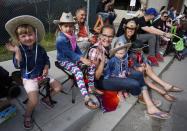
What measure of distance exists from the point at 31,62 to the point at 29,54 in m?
0.10

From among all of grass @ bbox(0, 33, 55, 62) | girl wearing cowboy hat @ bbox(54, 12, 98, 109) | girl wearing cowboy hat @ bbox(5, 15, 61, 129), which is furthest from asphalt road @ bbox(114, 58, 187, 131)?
grass @ bbox(0, 33, 55, 62)

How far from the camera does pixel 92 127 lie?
326cm

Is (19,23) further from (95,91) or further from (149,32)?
(149,32)

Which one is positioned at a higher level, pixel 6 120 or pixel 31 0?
pixel 31 0

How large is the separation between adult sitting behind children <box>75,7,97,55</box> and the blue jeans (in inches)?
31.3

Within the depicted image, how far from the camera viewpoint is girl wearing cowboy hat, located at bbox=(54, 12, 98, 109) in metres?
3.28

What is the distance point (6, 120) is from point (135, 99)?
2.10m

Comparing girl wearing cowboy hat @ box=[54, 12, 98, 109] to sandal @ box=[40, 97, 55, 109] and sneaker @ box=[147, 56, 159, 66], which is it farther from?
sneaker @ box=[147, 56, 159, 66]

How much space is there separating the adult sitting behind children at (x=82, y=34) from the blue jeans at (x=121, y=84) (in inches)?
31.3

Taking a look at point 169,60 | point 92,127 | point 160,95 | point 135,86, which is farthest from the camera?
point 169,60

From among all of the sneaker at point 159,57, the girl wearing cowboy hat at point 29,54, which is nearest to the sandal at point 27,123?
the girl wearing cowboy hat at point 29,54

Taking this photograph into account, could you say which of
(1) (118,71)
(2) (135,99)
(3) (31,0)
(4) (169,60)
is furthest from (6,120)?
(4) (169,60)

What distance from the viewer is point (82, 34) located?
4570mm

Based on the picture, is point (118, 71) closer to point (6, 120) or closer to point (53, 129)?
point (53, 129)
